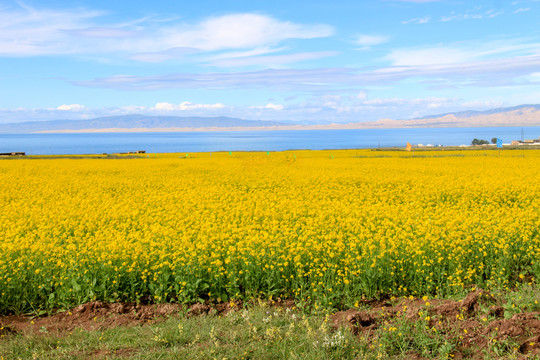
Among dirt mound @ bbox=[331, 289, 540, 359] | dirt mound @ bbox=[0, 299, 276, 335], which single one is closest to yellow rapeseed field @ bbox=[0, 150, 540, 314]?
dirt mound @ bbox=[0, 299, 276, 335]

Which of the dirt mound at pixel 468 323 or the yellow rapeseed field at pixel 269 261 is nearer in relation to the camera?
the dirt mound at pixel 468 323

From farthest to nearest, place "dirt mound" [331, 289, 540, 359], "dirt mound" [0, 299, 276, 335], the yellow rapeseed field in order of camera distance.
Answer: the yellow rapeseed field < "dirt mound" [0, 299, 276, 335] < "dirt mound" [331, 289, 540, 359]

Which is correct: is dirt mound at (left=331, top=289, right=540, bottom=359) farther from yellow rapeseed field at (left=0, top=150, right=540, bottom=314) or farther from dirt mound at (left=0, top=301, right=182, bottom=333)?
dirt mound at (left=0, top=301, right=182, bottom=333)

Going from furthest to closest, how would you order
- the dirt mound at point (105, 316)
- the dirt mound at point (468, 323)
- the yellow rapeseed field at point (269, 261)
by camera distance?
1. the yellow rapeseed field at point (269, 261)
2. the dirt mound at point (105, 316)
3. the dirt mound at point (468, 323)

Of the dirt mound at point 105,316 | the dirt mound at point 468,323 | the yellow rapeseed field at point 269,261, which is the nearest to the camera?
the dirt mound at point 468,323

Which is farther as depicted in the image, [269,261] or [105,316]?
[269,261]

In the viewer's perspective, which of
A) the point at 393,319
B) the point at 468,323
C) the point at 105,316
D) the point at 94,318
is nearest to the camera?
the point at 468,323

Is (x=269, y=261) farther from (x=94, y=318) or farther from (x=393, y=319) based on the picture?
(x=94, y=318)

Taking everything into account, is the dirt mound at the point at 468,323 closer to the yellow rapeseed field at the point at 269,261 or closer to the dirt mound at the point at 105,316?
the yellow rapeseed field at the point at 269,261

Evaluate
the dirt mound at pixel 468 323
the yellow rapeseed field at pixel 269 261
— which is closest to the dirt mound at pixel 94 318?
the yellow rapeseed field at pixel 269 261

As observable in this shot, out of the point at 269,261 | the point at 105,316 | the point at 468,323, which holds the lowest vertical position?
the point at 105,316

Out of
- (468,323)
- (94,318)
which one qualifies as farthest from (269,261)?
(468,323)

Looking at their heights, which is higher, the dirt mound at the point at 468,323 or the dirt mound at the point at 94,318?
the dirt mound at the point at 468,323

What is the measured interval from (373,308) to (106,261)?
5.19 meters
